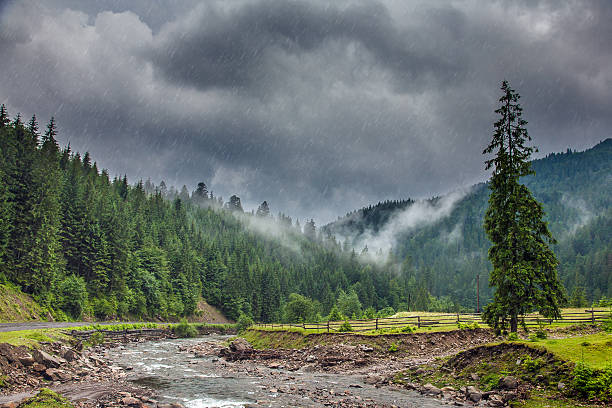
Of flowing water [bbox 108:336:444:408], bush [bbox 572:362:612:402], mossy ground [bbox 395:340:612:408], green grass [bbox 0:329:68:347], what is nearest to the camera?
bush [bbox 572:362:612:402]

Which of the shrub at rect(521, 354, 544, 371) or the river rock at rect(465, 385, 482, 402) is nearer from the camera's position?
the shrub at rect(521, 354, 544, 371)

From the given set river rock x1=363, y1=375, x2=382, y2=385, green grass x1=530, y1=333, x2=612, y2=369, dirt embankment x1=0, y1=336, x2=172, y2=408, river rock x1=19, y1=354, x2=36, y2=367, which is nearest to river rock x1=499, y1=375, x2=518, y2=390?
green grass x1=530, y1=333, x2=612, y2=369

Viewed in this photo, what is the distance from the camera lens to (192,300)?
387ft

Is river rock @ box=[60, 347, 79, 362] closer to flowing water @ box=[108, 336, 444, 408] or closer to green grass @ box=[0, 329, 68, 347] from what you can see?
green grass @ box=[0, 329, 68, 347]

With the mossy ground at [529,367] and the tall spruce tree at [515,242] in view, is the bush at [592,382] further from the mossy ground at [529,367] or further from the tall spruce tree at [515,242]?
the tall spruce tree at [515,242]

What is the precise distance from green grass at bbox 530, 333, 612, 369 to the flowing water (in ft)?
24.0

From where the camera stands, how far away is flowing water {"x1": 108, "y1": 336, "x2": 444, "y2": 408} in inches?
872

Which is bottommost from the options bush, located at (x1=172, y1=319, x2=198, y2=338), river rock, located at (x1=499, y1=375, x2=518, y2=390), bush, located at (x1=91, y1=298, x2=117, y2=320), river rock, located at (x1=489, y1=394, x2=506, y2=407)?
bush, located at (x1=172, y1=319, x2=198, y2=338)

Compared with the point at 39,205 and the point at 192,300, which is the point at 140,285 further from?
the point at 39,205

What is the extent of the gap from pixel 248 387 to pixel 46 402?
13648 millimetres

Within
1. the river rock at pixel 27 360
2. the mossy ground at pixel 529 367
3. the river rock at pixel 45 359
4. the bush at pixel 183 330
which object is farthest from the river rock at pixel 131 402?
the bush at pixel 183 330

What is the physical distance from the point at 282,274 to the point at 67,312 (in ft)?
368

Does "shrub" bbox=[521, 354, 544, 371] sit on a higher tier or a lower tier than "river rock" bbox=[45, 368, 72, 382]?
higher

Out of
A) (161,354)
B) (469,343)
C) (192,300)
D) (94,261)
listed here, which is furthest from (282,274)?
(469,343)
